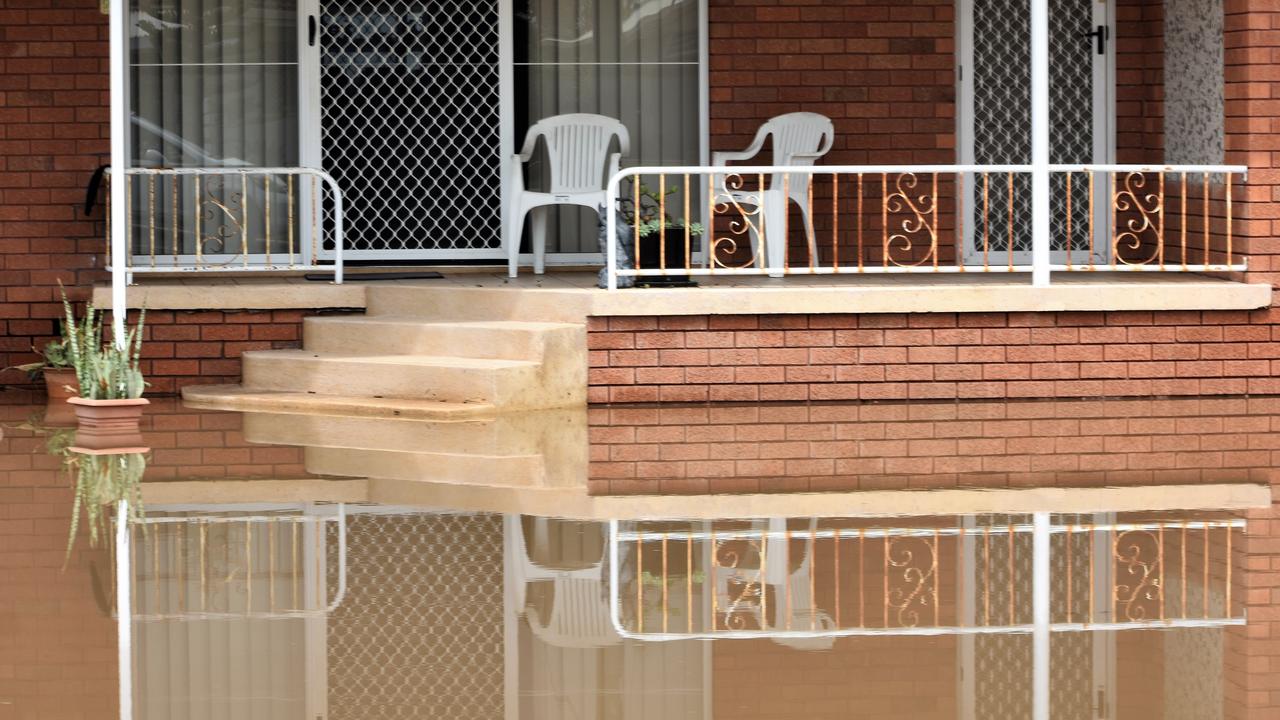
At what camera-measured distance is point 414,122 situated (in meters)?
12.6

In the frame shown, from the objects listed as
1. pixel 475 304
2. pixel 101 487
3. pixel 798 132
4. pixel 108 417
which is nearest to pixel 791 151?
pixel 798 132

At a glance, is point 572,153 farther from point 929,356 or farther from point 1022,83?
point 1022,83

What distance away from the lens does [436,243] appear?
1269 cm

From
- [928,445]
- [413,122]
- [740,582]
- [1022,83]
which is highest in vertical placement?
[1022,83]

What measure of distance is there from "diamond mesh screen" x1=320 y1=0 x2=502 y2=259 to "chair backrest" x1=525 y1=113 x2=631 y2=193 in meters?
0.53

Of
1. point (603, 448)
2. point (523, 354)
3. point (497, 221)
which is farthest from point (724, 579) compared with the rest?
point (497, 221)

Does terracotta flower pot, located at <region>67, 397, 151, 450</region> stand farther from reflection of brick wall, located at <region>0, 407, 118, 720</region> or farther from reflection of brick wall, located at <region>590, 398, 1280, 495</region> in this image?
reflection of brick wall, located at <region>590, 398, 1280, 495</region>

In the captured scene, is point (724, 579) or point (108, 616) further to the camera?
point (724, 579)

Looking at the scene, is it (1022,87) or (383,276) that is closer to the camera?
(383,276)

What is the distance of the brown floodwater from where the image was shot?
5230 mm

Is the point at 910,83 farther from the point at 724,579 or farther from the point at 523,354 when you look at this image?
the point at 724,579

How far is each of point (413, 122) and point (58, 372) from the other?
269cm

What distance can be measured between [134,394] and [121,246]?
3.18 feet

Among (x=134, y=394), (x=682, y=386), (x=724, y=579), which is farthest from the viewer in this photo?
(x=682, y=386)
